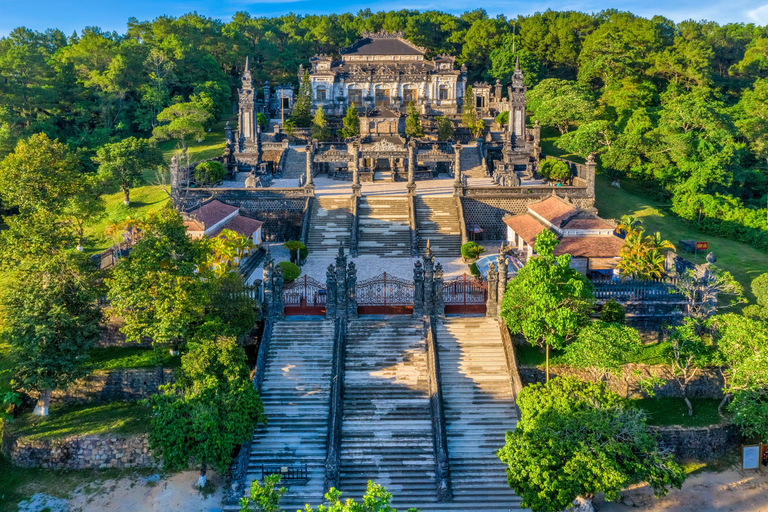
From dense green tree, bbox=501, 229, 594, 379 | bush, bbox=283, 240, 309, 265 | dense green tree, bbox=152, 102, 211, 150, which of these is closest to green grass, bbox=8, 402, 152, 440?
bush, bbox=283, 240, 309, 265

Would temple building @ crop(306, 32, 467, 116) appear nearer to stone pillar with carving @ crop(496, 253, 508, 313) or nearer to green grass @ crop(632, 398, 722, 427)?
stone pillar with carving @ crop(496, 253, 508, 313)

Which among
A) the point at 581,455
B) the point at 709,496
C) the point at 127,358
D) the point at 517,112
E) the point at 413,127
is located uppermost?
the point at 517,112

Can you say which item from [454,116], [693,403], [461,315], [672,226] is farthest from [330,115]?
[693,403]

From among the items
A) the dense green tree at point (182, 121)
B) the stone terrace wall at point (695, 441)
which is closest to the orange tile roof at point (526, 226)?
the stone terrace wall at point (695, 441)

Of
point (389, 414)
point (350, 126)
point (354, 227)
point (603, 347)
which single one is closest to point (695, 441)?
point (603, 347)

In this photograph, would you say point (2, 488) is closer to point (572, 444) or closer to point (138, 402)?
point (138, 402)

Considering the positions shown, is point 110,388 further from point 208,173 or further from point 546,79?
point 546,79
